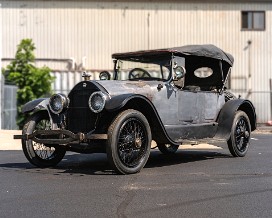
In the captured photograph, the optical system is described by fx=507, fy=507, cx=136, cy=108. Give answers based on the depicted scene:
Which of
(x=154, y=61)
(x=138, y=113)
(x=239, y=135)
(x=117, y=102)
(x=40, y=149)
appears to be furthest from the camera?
(x=239, y=135)

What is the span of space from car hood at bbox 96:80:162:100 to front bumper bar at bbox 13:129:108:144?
29.9 inches

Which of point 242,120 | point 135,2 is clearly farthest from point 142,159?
point 135,2

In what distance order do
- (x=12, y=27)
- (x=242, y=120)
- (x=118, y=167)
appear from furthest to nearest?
1. (x=12, y=27)
2. (x=242, y=120)
3. (x=118, y=167)

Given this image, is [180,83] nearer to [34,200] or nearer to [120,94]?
[120,94]

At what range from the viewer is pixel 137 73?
394 inches

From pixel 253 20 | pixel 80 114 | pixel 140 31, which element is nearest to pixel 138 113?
pixel 80 114

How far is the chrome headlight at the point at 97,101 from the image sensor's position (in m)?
7.60

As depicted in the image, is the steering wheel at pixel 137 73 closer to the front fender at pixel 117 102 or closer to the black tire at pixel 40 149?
the black tire at pixel 40 149

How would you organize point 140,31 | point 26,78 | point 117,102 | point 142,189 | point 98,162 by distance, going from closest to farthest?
point 142,189 → point 117,102 → point 98,162 → point 26,78 → point 140,31

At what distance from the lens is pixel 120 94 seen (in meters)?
7.86

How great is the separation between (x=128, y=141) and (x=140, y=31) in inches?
796

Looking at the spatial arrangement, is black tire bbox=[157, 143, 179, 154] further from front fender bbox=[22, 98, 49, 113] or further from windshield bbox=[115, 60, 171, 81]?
front fender bbox=[22, 98, 49, 113]

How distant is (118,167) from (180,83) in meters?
2.31

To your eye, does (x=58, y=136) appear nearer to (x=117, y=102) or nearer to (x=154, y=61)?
(x=117, y=102)
